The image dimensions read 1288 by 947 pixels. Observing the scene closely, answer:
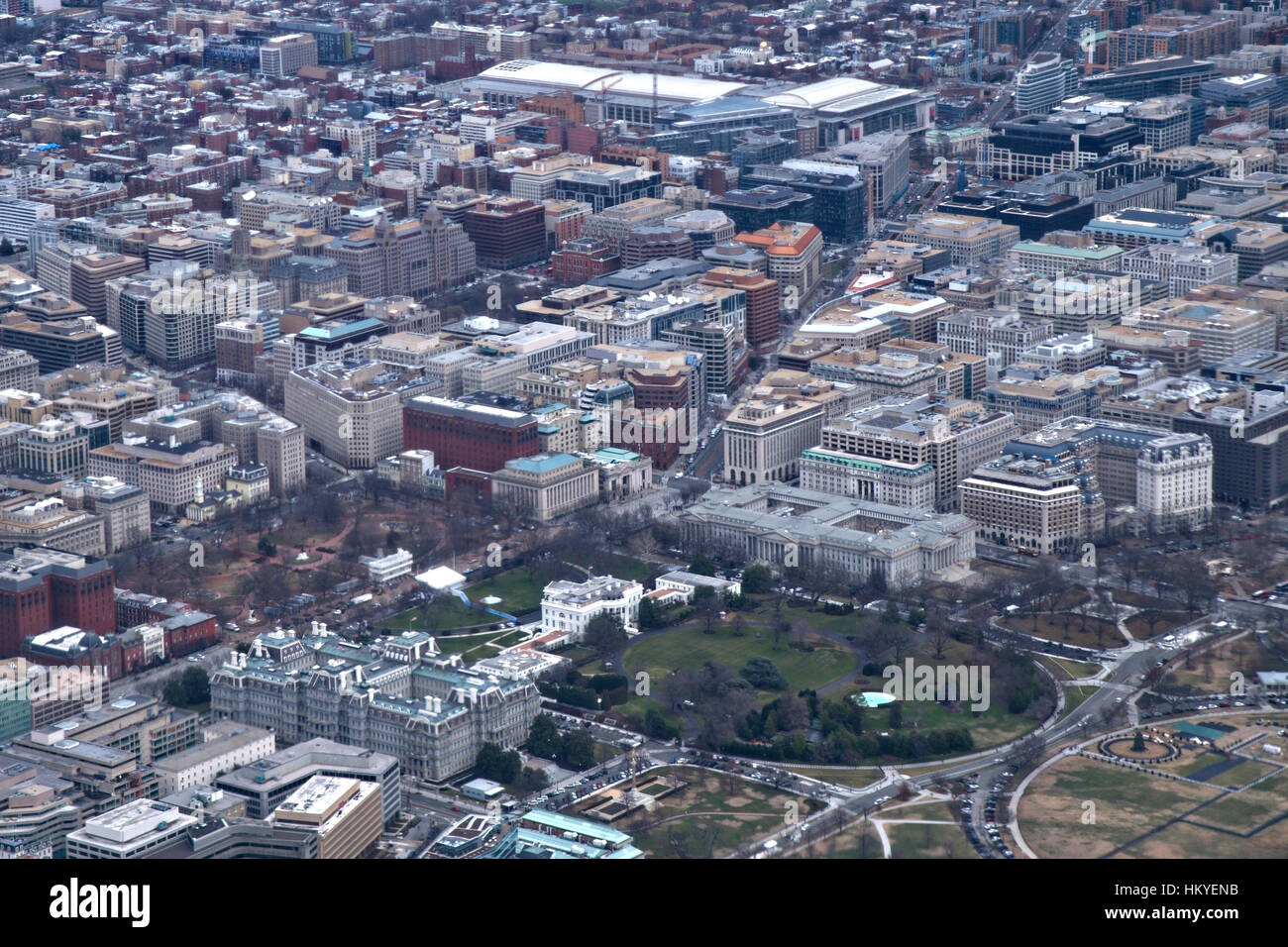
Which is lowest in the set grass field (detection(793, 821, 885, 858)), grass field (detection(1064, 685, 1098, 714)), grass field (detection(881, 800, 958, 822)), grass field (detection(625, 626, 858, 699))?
grass field (detection(1064, 685, 1098, 714))

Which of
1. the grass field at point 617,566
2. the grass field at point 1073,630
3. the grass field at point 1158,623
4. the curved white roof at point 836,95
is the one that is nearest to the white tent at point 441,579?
the grass field at point 617,566

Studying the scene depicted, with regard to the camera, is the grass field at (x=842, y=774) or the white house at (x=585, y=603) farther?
the white house at (x=585, y=603)

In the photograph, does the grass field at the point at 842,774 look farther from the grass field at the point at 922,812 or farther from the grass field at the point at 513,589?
the grass field at the point at 513,589

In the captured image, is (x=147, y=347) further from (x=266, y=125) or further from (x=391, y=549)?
(x=266, y=125)

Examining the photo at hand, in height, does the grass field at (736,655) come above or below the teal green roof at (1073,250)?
below

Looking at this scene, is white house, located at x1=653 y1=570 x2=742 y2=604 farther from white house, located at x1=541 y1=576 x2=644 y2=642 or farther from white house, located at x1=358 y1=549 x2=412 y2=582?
white house, located at x1=358 y1=549 x2=412 y2=582

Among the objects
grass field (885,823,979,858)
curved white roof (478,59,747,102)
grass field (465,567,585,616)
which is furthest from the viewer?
curved white roof (478,59,747,102)

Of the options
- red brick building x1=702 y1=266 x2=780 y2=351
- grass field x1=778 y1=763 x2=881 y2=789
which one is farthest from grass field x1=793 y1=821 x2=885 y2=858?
red brick building x1=702 y1=266 x2=780 y2=351

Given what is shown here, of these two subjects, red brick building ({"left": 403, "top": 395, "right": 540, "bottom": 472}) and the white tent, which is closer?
the white tent
